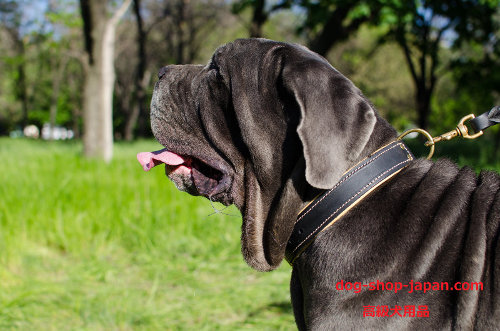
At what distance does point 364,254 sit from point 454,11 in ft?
43.9

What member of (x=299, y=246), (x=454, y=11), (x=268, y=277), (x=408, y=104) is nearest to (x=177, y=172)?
(x=299, y=246)

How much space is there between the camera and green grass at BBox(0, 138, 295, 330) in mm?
3533

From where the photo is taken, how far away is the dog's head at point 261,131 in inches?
76.1

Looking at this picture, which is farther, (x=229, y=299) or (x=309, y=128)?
(x=229, y=299)

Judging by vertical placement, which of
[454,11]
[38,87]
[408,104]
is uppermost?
[454,11]

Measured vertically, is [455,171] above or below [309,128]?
below

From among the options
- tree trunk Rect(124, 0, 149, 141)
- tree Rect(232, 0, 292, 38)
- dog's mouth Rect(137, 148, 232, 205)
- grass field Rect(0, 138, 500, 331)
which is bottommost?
tree trunk Rect(124, 0, 149, 141)

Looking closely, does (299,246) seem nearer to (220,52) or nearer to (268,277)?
(220,52)

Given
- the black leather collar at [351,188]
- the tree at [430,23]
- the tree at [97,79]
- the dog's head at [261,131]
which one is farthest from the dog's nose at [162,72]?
the tree at [430,23]

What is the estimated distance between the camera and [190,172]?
102 inches

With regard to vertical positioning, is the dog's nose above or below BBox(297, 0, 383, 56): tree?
above

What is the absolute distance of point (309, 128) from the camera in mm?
1930

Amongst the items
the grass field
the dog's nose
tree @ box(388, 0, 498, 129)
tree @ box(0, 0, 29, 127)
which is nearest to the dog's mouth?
the dog's nose

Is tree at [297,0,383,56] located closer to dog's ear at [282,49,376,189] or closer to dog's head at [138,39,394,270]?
dog's head at [138,39,394,270]
